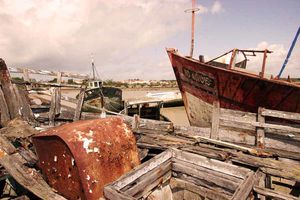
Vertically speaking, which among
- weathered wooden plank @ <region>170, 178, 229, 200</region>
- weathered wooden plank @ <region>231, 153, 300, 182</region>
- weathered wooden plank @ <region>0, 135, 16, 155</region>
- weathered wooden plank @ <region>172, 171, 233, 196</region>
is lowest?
weathered wooden plank @ <region>170, 178, 229, 200</region>

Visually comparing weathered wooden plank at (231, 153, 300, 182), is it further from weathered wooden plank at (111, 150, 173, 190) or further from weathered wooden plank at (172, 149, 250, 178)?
weathered wooden plank at (111, 150, 173, 190)

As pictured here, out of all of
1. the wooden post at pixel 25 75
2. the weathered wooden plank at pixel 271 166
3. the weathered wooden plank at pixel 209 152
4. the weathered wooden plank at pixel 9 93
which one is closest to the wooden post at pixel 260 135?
the weathered wooden plank at pixel 271 166

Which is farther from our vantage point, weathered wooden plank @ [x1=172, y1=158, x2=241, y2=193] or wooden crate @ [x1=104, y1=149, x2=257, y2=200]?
weathered wooden plank @ [x1=172, y1=158, x2=241, y2=193]

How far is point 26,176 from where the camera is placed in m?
3.95

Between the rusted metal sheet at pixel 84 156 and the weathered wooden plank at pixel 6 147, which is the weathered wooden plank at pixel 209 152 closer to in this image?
the rusted metal sheet at pixel 84 156

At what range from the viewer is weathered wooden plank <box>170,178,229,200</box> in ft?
12.7

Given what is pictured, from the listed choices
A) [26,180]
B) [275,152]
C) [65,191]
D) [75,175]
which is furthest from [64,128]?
[275,152]

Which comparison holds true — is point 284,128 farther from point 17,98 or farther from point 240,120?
point 17,98

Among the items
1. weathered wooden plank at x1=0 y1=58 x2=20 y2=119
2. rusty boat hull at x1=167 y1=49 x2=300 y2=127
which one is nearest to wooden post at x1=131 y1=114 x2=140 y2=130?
weathered wooden plank at x1=0 y1=58 x2=20 y2=119

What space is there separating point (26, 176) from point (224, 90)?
25.8 feet

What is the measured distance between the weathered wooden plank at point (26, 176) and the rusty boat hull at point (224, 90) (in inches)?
294

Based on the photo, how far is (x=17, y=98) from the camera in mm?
6703

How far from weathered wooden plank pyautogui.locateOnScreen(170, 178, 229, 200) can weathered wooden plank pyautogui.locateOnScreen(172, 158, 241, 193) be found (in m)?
0.20

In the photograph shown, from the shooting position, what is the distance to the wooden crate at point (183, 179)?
126 inches
